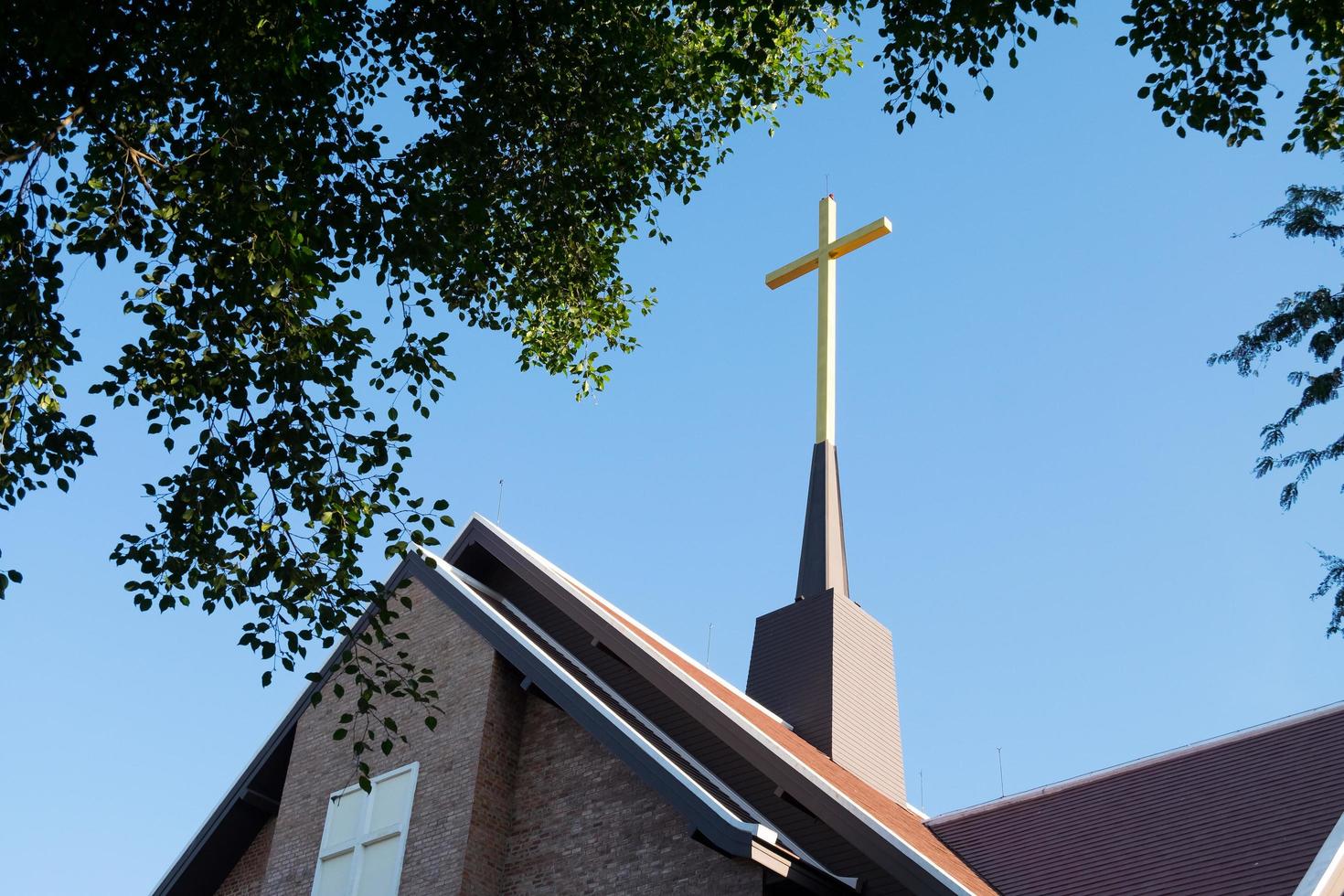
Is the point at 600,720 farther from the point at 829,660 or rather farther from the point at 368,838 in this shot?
the point at 829,660


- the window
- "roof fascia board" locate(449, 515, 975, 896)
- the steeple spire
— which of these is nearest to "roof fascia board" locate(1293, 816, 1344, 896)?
"roof fascia board" locate(449, 515, 975, 896)

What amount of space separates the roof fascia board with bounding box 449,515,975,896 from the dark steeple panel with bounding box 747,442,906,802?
2.63 m

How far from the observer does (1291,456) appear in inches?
695

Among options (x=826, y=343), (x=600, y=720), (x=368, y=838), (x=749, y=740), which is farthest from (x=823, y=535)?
(x=368, y=838)

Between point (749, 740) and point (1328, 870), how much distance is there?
17.3ft

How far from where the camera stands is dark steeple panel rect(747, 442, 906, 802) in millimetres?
17391

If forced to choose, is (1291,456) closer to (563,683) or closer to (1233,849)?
(1233,849)

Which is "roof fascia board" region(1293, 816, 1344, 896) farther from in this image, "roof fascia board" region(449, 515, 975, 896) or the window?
the window

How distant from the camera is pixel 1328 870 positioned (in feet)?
38.0

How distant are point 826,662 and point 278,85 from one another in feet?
34.3

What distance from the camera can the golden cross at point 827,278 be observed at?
66.8 feet

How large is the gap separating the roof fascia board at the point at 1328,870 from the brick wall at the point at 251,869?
11.6 meters

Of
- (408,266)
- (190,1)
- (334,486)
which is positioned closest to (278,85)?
(190,1)

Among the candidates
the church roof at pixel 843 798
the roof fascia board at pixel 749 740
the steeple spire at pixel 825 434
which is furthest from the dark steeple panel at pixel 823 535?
the roof fascia board at pixel 749 740
